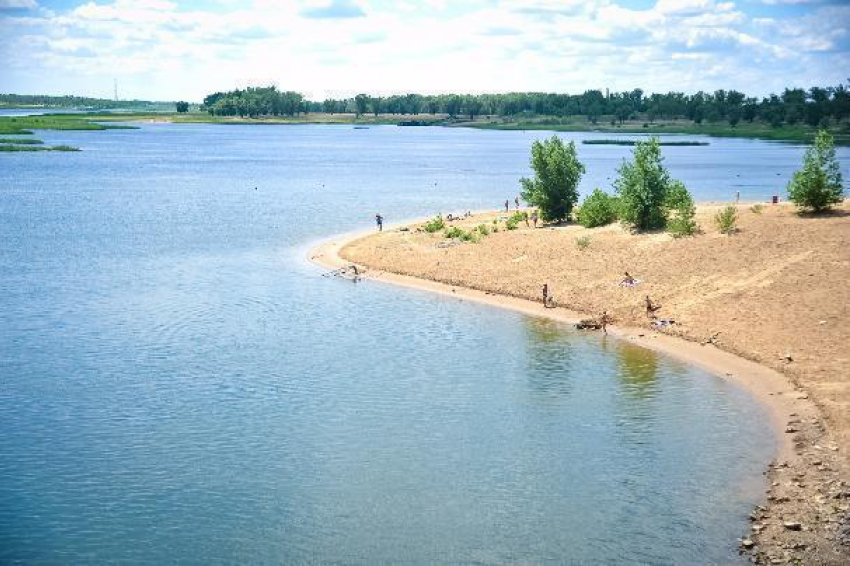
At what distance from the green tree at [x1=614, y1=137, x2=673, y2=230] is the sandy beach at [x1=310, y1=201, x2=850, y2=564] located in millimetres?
1921

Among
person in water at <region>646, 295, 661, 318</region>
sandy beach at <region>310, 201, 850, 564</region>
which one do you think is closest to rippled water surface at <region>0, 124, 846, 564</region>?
sandy beach at <region>310, 201, 850, 564</region>

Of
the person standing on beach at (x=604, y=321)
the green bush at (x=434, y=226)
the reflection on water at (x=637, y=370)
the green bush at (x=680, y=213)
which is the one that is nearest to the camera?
the reflection on water at (x=637, y=370)

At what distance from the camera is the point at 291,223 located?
10538 centimetres

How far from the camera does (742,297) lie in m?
56.5

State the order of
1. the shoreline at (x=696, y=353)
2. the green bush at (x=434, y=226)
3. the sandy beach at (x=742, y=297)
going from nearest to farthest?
the sandy beach at (x=742, y=297) → the shoreline at (x=696, y=353) → the green bush at (x=434, y=226)

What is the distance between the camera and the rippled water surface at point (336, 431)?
29828 millimetres

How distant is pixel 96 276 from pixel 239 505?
160 feet

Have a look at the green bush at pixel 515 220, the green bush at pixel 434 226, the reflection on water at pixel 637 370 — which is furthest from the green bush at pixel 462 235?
the reflection on water at pixel 637 370

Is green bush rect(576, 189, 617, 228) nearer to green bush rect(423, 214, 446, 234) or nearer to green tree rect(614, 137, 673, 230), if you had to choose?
green tree rect(614, 137, 673, 230)

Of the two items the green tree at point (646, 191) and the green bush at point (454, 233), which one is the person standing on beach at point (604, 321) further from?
the green bush at point (454, 233)

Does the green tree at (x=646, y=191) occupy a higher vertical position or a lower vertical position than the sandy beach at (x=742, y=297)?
higher

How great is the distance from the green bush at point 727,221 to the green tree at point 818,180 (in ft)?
16.2

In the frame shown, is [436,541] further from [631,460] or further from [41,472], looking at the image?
[41,472]

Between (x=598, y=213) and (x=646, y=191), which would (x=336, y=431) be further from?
(x=598, y=213)
